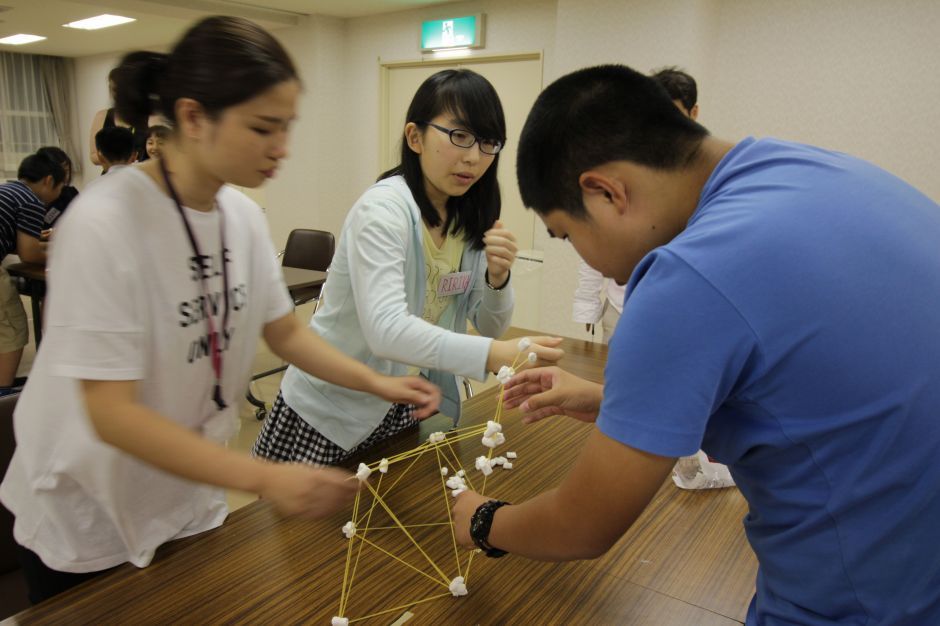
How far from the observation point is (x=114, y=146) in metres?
3.82

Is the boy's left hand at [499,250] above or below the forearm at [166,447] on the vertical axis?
above

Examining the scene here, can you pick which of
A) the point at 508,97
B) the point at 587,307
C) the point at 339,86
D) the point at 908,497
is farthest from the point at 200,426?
the point at 339,86

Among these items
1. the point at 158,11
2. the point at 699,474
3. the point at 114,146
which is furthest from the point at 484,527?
the point at 158,11

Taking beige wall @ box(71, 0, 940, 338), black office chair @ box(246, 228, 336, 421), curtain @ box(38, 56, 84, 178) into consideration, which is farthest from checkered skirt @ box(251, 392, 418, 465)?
curtain @ box(38, 56, 84, 178)

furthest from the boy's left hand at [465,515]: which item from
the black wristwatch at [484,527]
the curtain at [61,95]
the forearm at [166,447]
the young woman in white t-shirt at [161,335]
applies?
the curtain at [61,95]

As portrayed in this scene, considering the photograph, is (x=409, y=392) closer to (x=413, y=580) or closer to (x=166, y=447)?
(x=413, y=580)

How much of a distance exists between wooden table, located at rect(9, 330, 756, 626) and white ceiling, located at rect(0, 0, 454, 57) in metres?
5.17

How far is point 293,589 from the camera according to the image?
101 cm

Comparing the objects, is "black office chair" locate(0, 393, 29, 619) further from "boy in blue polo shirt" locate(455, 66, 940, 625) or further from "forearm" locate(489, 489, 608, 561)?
"boy in blue polo shirt" locate(455, 66, 940, 625)

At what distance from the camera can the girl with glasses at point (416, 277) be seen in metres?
1.40

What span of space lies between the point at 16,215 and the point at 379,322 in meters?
3.72

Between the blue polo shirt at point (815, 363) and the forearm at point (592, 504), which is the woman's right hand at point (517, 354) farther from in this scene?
the blue polo shirt at point (815, 363)

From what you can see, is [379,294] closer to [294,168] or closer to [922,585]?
[922,585]

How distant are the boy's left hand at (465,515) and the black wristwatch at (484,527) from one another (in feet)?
0.05
